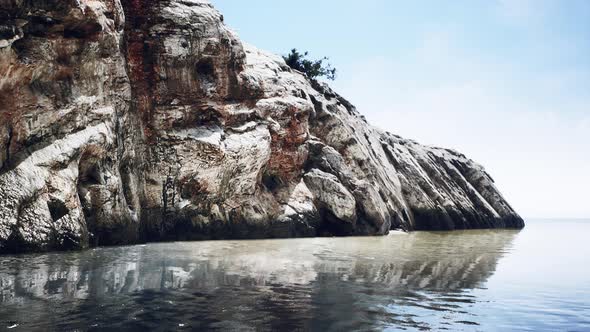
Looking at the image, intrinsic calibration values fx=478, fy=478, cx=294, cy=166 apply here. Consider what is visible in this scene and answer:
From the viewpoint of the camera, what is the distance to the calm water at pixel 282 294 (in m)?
6.90

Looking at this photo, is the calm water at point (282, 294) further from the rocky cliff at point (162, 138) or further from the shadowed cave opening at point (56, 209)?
the rocky cliff at point (162, 138)

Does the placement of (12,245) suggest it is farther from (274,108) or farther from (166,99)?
(274,108)

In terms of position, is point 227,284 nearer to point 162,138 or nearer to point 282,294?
point 282,294

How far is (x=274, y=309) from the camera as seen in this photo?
7.64 metres

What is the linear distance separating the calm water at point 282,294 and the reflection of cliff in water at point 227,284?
0.08ft

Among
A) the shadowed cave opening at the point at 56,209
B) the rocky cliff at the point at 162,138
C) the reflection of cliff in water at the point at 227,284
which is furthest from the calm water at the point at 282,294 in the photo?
the rocky cliff at the point at 162,138

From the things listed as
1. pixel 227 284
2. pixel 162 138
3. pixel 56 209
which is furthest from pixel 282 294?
pixel 162 138

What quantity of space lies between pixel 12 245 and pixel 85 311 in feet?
31.7

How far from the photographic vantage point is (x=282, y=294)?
29.3ft

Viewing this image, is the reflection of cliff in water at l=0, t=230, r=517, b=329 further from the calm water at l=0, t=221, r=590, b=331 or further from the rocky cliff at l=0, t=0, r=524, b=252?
the rocky cliff at l=0, t=0, r=524, b=252

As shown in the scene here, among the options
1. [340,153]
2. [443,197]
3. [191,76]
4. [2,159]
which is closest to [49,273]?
[2,159]

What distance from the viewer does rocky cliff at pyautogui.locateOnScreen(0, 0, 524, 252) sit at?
16.9m

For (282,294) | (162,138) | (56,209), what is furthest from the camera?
(162,138)

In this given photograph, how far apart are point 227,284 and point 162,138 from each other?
15576mm
